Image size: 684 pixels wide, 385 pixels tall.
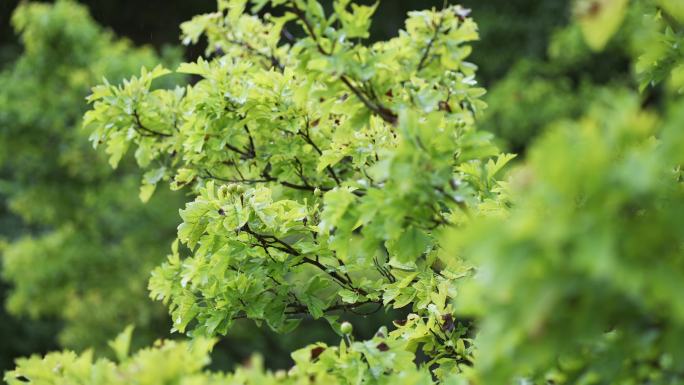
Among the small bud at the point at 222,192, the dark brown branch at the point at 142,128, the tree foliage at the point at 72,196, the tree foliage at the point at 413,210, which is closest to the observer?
the tree foliage at the point at 413,210

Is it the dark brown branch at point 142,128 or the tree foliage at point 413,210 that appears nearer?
the tree foliage at point 413,210

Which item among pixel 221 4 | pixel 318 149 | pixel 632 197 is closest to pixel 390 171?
pixel 632 197

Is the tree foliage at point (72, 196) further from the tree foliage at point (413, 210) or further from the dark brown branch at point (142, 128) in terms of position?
the tree foliage at point (413, 210)

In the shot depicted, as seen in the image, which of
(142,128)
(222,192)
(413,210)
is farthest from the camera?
(142,128)

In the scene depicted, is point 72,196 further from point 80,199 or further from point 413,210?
point 413,210

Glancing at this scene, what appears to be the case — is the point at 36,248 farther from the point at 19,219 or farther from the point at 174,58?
the point at 19,219

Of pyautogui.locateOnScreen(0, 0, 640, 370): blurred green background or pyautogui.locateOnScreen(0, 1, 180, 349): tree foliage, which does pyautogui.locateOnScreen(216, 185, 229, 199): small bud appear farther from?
pyautogui.locateOnScreen(0, 1, 180, 349): tree foliage

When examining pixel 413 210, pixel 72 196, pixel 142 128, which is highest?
pixel 72 196

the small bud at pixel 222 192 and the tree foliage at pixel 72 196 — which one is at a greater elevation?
the tree foliage at pixel 72 196

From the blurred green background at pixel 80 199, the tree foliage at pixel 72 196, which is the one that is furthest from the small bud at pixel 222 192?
the tree foliage at pixel 72 196

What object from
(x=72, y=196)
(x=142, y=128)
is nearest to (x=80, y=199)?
(x=72, y=196)

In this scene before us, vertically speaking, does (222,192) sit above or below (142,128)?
below

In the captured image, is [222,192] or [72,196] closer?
[222,192]

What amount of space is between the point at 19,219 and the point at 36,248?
8.87ft
